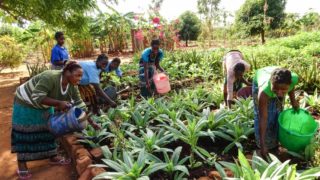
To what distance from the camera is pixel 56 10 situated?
22.1ft

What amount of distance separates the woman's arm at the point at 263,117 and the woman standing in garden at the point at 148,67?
98.8 inches

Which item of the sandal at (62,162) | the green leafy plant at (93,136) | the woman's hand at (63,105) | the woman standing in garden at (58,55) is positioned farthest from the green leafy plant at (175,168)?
the woman standing in garden at (58,55)

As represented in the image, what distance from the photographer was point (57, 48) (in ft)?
17.9

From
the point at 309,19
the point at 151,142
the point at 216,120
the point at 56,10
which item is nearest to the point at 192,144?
the point at 151,142

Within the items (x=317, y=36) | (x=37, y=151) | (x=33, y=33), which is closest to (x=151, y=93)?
(x=37, y=151)

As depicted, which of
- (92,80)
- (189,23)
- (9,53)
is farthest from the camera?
(189,23)

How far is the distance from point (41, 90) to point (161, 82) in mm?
2301

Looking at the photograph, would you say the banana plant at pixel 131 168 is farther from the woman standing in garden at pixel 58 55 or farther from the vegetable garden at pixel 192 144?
the woman standing in garden at pixel 58 55

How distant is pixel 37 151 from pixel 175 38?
719 centimetres

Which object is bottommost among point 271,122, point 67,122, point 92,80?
point 271,122

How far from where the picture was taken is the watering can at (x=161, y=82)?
481cm

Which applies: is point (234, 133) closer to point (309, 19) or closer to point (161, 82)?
point (161, 82)

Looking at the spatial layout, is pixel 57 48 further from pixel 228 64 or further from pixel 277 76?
pixel 277 76

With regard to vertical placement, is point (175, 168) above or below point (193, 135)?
below
